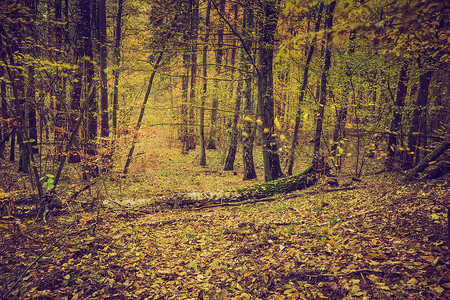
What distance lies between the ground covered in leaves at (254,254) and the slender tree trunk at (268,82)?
2.96 meters

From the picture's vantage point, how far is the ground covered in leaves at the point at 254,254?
325 centimetres

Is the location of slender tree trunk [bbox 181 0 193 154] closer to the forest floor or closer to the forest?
the forest

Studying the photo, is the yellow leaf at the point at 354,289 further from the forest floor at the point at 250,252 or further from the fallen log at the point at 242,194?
the fallen log at the point at 242,194

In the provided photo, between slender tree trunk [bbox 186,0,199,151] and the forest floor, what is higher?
slender tree trunk [bbox 186,0,199,151]

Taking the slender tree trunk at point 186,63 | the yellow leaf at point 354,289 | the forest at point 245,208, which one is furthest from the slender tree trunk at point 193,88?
the yellow leaf at point 354,289

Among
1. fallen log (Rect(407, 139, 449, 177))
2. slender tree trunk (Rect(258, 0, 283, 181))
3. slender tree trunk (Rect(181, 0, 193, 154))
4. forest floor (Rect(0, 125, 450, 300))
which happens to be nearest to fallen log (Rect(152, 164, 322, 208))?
forest floor (Rect(0, 125, 450, 300))

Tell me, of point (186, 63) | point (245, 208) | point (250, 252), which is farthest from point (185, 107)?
point (250, 252)

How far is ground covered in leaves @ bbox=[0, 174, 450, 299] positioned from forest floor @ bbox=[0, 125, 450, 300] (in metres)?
0.02

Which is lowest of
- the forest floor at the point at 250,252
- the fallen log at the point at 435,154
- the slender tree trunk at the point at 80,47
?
the forest floor at the point at 250,252

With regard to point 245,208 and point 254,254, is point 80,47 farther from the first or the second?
point 254,254

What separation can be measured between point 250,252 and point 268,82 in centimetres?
621

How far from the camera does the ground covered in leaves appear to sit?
3.25 m

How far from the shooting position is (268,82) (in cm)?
865

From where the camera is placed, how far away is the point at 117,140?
10.0 meters
